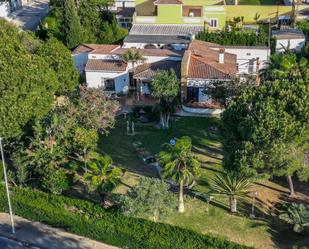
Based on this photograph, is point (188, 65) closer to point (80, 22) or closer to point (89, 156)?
point (89, 156)

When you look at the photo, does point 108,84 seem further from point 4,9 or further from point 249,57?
point 4,9

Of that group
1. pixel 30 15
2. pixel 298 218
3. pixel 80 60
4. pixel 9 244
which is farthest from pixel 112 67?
pixel 30 15

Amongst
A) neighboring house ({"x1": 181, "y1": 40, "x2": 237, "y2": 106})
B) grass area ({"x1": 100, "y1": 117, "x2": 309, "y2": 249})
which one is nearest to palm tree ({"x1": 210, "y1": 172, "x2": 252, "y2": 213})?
grass area ({"x1": 100, "y1": 117, "x2": 309, "y2": 249})

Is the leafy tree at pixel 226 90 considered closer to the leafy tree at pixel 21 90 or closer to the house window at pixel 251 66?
the leafy tree at pixel 21 90

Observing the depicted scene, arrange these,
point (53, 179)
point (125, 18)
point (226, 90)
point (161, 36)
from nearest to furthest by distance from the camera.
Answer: point (53, 179) < point (226, 90) < point (161, 36) < point (125, 18)

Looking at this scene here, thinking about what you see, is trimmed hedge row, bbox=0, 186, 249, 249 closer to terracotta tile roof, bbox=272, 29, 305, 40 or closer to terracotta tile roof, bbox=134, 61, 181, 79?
terracotta tile roof, bbox=134, 61, 181, 79

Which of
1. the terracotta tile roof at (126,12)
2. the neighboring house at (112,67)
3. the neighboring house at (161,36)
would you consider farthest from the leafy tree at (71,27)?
the terracotta tile roof at (126,12)
